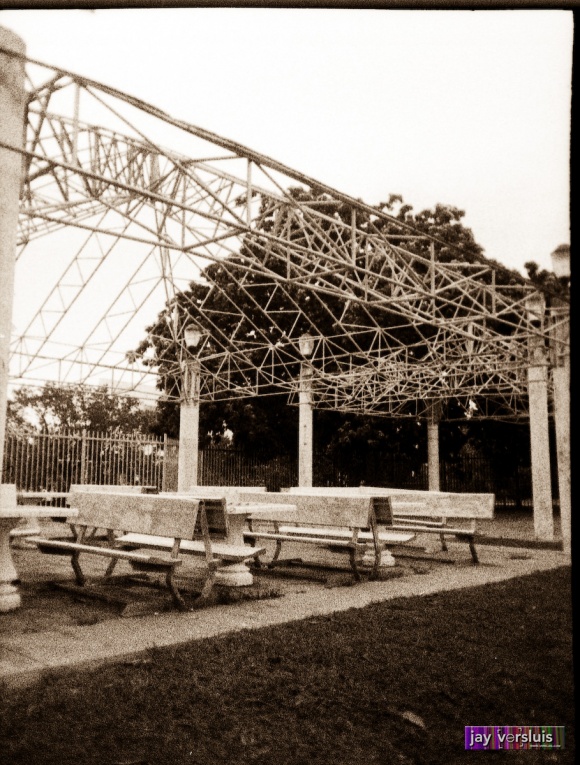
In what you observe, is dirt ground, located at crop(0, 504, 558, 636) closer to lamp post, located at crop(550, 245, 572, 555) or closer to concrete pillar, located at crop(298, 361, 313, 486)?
lamp post, located at crop(550, 245, 572, 555)

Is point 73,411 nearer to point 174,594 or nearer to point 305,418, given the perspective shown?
point 305,418

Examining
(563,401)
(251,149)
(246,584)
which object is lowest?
(246,584)

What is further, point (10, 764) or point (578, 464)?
point (10, 764)

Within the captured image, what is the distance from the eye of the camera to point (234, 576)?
6961 mm

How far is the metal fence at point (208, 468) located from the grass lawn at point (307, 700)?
12.8 metres

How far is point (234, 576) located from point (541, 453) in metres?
7.65

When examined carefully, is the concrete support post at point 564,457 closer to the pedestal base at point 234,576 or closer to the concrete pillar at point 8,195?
the pedestal base at point 234,576

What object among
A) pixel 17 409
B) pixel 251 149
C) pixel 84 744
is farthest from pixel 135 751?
pixel 17 409

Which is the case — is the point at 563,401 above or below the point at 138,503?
above

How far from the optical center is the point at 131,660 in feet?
13.4

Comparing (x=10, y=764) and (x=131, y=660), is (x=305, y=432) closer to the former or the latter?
(x=131, y=660)

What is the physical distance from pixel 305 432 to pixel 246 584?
10.4 metres

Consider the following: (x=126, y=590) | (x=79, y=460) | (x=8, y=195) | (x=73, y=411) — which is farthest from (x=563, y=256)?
(x=73, y=411)

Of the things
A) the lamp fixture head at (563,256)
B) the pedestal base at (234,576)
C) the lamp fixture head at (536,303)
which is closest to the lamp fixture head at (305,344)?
the lamp fixture head at (536,303)
